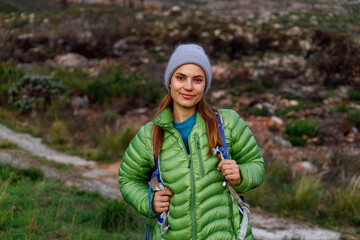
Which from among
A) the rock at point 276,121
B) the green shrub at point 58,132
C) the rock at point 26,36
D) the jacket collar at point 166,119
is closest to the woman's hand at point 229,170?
the jacket collar at point 166,119

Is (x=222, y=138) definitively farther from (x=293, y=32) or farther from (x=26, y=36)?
(x=26, y=36)

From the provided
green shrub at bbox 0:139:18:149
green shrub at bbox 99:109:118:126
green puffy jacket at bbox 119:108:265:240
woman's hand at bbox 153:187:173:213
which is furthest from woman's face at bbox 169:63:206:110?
green shrub at bbox 99:109:118:126

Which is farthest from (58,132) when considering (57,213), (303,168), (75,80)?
(303,168)

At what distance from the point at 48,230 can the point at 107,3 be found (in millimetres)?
27473

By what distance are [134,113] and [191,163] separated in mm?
7719

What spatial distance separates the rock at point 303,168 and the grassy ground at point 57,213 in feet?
10.4

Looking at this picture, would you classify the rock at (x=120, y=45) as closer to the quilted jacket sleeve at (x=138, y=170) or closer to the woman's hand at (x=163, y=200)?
the quilted jacket sleeve at (x=138, y=170)

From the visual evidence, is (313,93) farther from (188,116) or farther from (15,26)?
(15,26)

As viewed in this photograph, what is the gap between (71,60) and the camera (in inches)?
550

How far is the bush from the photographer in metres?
9.22

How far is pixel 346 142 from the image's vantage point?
24.1 feet

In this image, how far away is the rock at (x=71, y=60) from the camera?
13752 millimetres

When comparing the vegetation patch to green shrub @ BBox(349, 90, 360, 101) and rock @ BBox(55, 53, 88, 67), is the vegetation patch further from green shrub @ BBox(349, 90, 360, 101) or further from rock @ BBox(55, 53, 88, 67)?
rock @ BBox(55, 53, 88, 67)

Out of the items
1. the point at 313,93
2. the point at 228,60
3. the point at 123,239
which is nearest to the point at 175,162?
the point at 123,239
